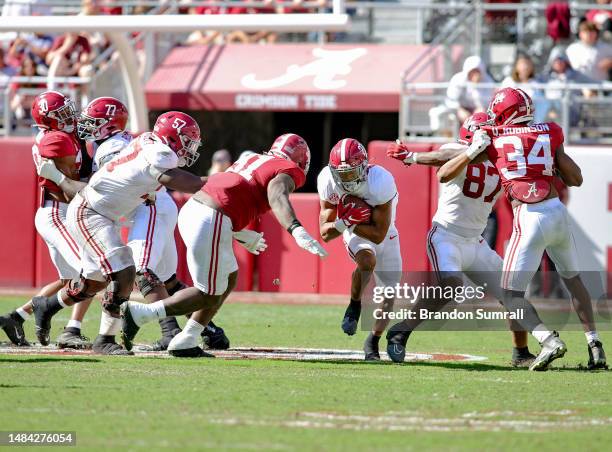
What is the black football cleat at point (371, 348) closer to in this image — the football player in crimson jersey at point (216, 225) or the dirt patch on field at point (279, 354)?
the dirt patch on field at point (279, 354)

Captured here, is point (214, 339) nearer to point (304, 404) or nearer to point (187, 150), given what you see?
point (187, 150)

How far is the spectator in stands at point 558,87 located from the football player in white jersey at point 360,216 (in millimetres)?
5975

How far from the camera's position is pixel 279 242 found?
1464 cm

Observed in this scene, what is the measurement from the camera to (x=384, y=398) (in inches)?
259

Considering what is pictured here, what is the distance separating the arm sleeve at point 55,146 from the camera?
29.2ft

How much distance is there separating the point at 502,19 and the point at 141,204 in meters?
9.72

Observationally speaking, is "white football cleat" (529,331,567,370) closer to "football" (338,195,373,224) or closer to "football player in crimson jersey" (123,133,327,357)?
"football" (338,195,373,224)

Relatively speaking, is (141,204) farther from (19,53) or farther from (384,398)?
(19,53)

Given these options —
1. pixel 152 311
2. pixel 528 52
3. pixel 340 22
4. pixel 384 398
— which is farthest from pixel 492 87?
pixel 384 398

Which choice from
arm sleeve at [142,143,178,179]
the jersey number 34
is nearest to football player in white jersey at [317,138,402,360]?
the jersey number 34

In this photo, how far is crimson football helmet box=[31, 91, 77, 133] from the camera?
9.16 m

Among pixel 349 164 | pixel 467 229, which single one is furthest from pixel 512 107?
pixel 349 164

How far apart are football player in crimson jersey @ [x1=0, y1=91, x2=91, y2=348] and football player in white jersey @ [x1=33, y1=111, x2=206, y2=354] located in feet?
1.39

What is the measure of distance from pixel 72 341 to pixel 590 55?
9.32m
